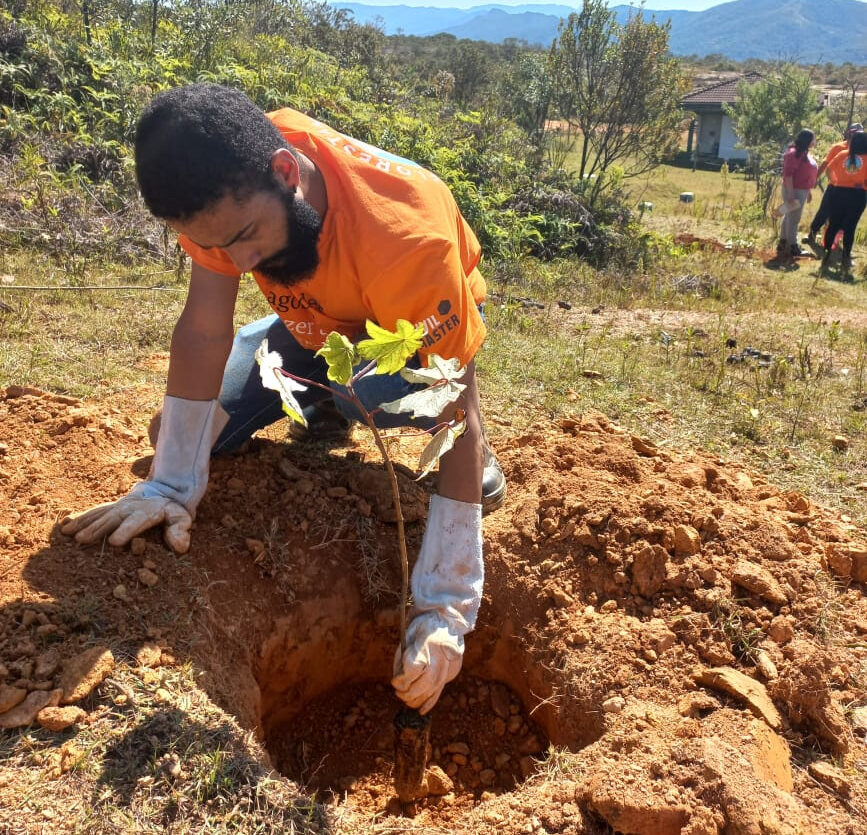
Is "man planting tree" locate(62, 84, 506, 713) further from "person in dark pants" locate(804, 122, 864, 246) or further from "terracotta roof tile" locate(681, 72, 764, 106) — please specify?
"terracotta roof tile" locate(681, 72, 764, 106)

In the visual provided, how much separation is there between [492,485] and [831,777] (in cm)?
124

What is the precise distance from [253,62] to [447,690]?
778 centimetres

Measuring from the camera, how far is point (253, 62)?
8.12 metres

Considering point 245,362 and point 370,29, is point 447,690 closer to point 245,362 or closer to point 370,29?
point 245,362

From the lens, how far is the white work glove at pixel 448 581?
184 centimetres

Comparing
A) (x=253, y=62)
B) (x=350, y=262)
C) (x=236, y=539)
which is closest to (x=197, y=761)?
(x=236, y=539)

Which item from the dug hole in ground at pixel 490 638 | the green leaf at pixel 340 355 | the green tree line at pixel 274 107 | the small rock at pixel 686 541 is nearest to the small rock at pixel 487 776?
the dug hole in ground at pixel 490 638

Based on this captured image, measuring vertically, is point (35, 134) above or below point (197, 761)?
above

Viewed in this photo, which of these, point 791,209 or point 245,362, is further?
point 791,209

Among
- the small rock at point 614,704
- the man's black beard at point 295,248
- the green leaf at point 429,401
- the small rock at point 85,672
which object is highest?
the man's black beard at point 295,248

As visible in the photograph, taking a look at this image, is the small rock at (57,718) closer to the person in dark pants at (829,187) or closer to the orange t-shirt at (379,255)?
the orange t-shirt at (379,255)

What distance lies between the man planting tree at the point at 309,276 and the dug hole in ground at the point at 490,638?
0.22 m

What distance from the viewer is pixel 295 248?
1787mm

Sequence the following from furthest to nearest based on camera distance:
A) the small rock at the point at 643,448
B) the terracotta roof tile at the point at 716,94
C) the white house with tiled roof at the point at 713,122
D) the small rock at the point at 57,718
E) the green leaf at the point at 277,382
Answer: the terracotta roof tile at the point at 716,94 < the white house with tiled roof at the point at 713,122 < the small rock at the point at 643,448 < the small rock at the point at 57,718 < the green leaf at the point at 277,382
